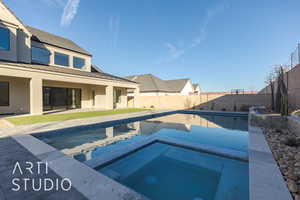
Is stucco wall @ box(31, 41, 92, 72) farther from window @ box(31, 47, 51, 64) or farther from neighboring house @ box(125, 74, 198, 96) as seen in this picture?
neighboring house @ box(125, 74, 198, 96)

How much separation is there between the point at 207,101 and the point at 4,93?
19.4m

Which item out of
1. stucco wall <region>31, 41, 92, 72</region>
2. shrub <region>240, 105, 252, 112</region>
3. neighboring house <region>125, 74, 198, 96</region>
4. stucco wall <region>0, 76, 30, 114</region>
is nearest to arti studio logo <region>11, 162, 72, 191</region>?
stucco wall <region>0, 76, 30, 114</region>

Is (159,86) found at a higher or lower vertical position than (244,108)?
higher

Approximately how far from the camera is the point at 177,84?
31969 millimetres

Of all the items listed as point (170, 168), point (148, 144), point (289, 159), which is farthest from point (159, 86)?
point (289, 159)

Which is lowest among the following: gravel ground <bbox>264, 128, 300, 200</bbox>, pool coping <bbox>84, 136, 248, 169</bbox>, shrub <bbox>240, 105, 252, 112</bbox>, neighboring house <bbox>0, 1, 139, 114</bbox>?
pool coping <bbox>84, 136, 248, 169</bbox>

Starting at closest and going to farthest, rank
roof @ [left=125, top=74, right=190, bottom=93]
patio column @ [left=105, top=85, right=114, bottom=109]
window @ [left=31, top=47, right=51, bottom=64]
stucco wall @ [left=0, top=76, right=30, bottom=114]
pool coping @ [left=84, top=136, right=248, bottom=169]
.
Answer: pool coping @ [left=84, top=136, right=248, bottom=169]
stucco wall @ [left=0, top=76, right=30, bottom=114]
window @ [left=31, top=47, right=51, bottom=64]
patio column @ [left=105, top=85, right=114, bottom=109]
roof @ [left=125, top=74, right=190, bottom=93]

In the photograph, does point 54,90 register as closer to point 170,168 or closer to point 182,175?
point 170,168

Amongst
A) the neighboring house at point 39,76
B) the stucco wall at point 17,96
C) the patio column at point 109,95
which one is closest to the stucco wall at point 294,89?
the neighboring house at point 39,76

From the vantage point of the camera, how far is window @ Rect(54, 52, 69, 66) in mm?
13355

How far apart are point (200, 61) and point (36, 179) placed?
22609 mm

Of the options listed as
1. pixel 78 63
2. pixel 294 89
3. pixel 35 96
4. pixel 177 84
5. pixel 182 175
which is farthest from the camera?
pixel 177 84

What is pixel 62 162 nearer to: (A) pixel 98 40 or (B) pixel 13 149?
(B) pixel 13 149

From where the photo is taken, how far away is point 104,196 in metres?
1.87
